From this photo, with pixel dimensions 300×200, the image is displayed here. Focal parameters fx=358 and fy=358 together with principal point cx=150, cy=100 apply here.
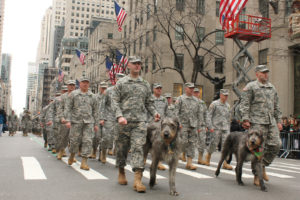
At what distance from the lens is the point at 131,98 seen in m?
7.05

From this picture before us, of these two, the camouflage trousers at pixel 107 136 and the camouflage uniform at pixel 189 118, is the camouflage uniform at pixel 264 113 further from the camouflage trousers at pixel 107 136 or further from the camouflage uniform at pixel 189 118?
the camouflage trousers at pixel 107 136

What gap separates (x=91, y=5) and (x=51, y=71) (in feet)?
130

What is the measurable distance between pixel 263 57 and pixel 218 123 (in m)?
16.7

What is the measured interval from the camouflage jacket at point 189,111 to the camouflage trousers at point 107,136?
2371mm

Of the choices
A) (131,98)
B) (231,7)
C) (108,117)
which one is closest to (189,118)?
(108,117)

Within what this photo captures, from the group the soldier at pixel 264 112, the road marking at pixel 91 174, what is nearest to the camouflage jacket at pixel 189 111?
the soldier at pixel 264 112

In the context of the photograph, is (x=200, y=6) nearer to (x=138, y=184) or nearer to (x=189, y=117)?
(x=189, y=117)

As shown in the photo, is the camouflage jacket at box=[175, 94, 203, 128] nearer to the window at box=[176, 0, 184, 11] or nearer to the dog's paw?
the dog's paw

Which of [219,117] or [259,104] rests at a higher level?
[259,104]

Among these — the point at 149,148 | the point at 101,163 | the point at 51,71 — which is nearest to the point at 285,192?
the point at 149,148

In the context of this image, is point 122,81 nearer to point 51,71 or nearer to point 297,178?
point 297,178

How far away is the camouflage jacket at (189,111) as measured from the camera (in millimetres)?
10477

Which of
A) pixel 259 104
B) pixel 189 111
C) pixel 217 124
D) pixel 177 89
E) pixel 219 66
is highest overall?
pixel 219 66

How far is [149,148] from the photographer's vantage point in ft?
27.5
